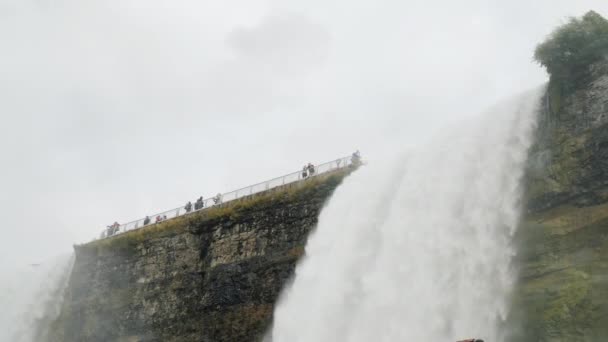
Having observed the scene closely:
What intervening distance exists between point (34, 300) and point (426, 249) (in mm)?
26560

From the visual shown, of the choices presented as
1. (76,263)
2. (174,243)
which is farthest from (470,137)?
(76,263)

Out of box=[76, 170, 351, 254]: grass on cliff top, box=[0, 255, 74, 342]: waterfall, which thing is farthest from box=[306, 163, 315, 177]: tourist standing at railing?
box=[0, 255, 74, 342]: waterfall

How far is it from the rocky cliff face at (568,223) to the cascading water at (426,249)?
0.59 m

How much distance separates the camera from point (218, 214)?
30.3 m

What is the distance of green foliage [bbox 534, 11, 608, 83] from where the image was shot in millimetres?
20328

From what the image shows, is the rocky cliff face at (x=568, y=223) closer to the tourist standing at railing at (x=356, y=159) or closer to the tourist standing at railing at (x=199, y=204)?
the tourist standing at railing at (x=356, y=159)

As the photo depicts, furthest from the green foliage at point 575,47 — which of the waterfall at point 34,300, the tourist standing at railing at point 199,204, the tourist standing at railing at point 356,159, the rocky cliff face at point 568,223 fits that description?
the waterfall at point 34,300

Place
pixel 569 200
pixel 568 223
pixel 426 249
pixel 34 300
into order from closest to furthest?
pixel 568 223 < pixel 569 200 < pixel 426 249 < pixel 34 300

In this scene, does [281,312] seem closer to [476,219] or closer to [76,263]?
[476,219]

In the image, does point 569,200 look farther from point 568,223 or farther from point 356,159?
point 356,159

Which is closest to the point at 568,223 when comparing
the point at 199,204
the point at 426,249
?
the point at 426,249

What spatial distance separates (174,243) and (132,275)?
2.94 meters

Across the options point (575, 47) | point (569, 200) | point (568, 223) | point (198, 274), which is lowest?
point (568, 223)

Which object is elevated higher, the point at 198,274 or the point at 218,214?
the point at 218,214
